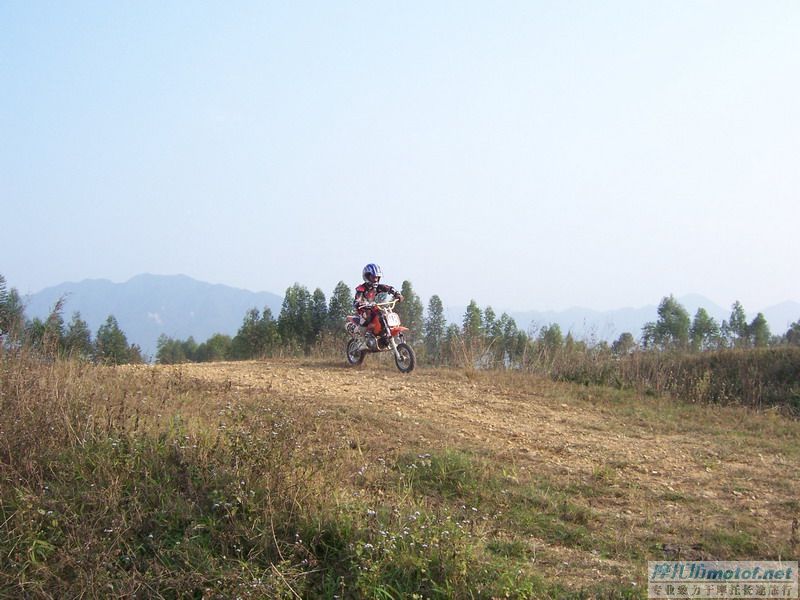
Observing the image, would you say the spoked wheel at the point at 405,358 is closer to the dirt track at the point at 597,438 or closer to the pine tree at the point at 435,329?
the dirt track at the point at 597,438

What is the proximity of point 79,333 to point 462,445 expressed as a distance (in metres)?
5.33

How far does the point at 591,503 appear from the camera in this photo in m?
4.99

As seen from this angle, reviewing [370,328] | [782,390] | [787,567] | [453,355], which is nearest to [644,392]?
[782,390]

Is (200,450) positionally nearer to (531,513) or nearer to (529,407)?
(531,513)

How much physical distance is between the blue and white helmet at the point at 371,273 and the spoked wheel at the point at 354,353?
1.09 m

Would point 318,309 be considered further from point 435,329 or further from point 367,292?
point 367,292

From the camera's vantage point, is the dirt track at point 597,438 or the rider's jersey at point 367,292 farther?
the rider's jersey at point 367,292

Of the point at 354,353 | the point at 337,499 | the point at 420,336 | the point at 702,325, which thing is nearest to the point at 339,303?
the point at 420,336

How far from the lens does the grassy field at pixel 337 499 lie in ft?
12.5

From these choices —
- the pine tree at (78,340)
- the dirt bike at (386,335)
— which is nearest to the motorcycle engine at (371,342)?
the dirt bike at (386,335)

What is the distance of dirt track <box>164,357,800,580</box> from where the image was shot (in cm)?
468

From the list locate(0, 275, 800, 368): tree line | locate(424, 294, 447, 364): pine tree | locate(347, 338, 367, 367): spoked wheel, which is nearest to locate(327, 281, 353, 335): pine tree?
locate(0, 275, 800, 368): tree line

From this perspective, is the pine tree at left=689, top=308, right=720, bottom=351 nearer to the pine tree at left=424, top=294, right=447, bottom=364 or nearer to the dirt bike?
the pine tree at left=424, top=294, right=447, bottom=364

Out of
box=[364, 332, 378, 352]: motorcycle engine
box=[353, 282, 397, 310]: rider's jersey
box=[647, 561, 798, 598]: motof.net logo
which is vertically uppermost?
box=[353, 282, 397, 310]: rider's jersey
